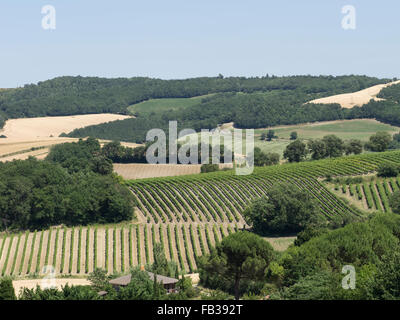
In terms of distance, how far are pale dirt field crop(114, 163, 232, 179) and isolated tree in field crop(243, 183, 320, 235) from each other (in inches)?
1436

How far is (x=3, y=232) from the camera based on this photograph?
79375 millimetres

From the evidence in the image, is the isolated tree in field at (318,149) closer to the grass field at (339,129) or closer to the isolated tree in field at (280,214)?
the grass field at (339,129)

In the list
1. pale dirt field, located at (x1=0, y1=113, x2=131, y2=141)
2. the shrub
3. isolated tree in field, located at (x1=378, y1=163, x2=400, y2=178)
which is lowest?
the shrub

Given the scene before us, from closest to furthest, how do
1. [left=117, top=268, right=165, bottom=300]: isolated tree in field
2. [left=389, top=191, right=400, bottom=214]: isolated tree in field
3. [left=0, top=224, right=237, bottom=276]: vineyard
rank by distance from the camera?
1. [left=117, top=268, right=165, bottom=300]: isolated tree in field
2. [left=0, top=224, right=237, bottom=276]: vineyard
3. [left=389, top=191, right=400, bottom=214]: isolated tree in field

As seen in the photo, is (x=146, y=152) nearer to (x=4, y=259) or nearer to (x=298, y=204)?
(x=298, y=204)

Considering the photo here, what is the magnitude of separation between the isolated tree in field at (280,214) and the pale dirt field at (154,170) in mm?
36486

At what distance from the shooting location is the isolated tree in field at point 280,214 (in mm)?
79000

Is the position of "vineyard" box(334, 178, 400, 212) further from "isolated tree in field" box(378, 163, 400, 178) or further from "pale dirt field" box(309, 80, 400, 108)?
"pale dirt field" box(309, 80, 400, 108)

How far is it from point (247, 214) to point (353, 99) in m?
118

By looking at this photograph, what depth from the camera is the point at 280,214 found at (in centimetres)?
7938

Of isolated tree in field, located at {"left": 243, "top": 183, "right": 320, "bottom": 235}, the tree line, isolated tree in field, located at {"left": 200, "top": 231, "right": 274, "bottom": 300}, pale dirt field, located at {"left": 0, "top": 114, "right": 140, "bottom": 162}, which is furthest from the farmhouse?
pale dirt field, located at {"left": 0, "top": 114, "right": 140, "bottom": 162}

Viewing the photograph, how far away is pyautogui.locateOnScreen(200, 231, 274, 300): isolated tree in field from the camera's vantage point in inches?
2144

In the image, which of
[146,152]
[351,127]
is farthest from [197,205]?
[351,127]

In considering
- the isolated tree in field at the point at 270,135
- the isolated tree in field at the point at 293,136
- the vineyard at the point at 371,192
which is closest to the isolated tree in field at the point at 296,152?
the vineyard at the point at 371,192
